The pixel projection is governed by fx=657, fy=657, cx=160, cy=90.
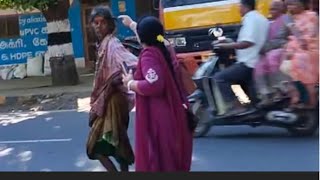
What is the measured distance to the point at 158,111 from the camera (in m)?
4.44

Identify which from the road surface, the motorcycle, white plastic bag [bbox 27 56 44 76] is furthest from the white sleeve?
white plastic bag [bbox 27 56 44 76]

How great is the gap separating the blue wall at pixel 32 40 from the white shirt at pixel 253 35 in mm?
11531

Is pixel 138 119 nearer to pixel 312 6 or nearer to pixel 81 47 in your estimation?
pixel 312 6

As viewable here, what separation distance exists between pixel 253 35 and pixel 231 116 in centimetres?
101

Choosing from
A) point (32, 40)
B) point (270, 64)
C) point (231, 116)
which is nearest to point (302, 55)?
point (270, 64)

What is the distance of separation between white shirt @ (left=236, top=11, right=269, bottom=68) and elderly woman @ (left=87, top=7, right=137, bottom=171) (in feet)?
7.78

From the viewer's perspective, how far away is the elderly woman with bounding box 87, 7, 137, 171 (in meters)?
5.05

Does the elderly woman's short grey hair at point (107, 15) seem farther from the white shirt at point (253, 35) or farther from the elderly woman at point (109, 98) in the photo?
the white shirt at point (253, 35)

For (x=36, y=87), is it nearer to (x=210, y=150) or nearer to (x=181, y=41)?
(x=181, y=41)

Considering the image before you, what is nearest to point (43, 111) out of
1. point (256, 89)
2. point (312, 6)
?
point (256, 89)

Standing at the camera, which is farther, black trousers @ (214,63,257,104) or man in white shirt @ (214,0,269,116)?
black trousers @ (214,63,257,104)

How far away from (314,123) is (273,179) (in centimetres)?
184

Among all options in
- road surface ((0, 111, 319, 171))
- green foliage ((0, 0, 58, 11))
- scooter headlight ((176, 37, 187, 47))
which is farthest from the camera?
green foliage ((0, 0, 58, 11))

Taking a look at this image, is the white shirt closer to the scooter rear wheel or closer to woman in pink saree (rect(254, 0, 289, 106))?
woman in pink saree (rect(254, 0, 289, 106))
